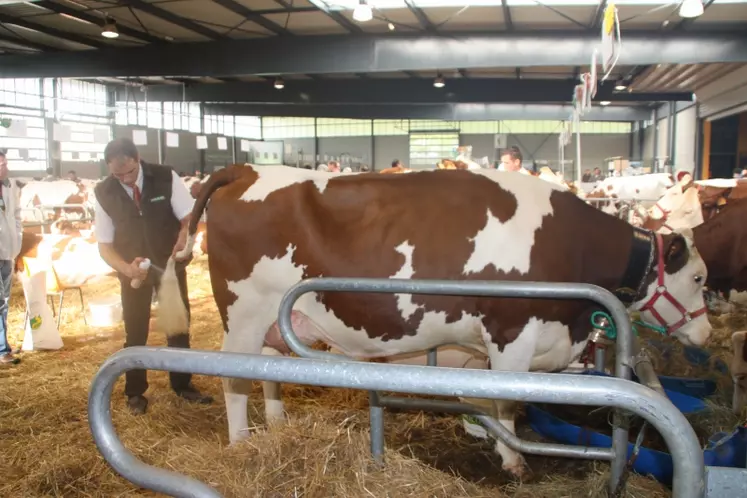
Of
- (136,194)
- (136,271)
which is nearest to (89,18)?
(136,194)

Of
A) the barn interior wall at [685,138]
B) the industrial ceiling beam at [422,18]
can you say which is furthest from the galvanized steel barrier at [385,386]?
the barn interior wall at [685,138]

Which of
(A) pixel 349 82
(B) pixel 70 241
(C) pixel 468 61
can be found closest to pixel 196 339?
(B) pixel 70 241

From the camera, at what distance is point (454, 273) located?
3449mm

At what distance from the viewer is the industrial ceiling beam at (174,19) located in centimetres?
1324

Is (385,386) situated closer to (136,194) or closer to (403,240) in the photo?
(403,240)

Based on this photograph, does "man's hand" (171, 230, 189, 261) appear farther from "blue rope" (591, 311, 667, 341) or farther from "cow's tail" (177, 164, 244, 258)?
"blue rope" (591, 311, 667, 341)

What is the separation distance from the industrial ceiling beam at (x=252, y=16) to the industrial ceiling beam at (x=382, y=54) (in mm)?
371

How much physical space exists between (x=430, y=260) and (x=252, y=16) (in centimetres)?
1215

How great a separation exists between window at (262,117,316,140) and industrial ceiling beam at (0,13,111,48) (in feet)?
82.1

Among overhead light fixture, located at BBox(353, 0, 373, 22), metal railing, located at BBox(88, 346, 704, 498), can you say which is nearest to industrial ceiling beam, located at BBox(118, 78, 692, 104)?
overhead light fixture, located at BBox(353, 0, 373, 22)

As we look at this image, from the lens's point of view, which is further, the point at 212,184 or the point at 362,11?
the point at 362,11

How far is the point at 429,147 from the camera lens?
129ft

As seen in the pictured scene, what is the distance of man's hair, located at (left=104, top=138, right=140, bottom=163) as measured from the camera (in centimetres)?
420

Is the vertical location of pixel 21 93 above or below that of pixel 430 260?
above
